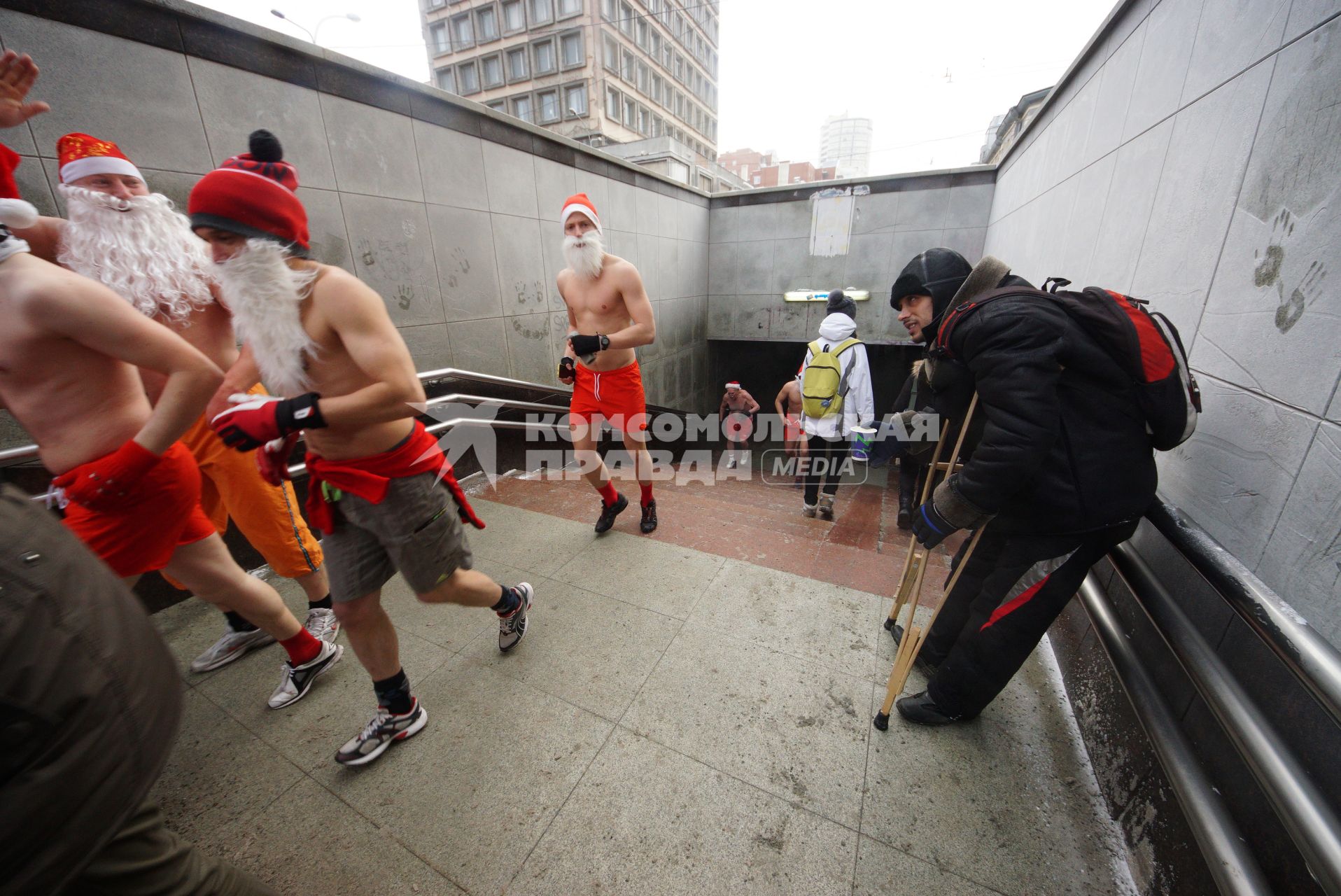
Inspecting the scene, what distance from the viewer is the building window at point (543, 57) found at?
110ft

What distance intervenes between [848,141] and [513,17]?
34.9 meters

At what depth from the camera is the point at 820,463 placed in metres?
4.08

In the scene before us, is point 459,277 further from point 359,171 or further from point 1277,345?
point 1277,345

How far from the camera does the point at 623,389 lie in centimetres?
324

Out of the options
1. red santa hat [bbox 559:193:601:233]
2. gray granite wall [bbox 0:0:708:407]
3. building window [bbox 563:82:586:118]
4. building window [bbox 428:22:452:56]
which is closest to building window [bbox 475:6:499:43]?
building window [bbox 428:22:452:56]

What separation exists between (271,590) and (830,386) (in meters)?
3.74

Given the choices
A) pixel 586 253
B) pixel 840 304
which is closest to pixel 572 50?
pixel 840 304

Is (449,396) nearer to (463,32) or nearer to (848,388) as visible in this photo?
(848,388)

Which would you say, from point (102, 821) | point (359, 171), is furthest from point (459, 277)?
point (102, 821)

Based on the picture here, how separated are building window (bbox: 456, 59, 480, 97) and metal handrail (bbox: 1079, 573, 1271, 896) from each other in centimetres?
4854

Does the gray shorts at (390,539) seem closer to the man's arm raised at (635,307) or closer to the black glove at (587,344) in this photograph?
the black glove at (587,344)

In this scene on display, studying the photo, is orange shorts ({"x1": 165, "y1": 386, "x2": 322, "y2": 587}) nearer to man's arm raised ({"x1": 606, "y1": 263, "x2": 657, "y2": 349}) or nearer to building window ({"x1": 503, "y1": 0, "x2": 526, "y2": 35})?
man's arm raised ({"x1": 606, "y1": 263, "x2": 657, "y2": 349})

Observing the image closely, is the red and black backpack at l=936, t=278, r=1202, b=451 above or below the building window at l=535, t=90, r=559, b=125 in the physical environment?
below

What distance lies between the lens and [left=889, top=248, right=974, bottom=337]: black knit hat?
1908 millimetres
